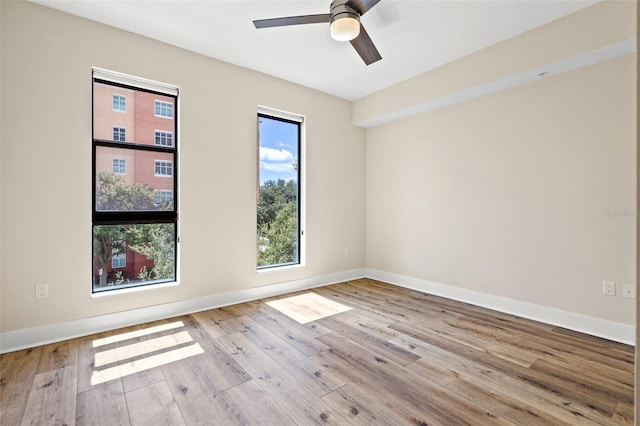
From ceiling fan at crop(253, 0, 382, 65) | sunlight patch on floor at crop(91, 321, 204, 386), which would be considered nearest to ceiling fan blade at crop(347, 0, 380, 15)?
ceiling fan at crop(253, 0, 382, 65)

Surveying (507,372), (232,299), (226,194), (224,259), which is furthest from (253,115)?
(507,372)

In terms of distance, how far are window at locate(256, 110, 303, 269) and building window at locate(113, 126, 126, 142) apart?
58.2 inches

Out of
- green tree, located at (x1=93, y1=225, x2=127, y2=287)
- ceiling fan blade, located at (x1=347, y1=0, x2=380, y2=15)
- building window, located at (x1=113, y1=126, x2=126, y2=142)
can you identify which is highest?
ceiling fan blade, located at (x1=347, y1=0, x2=380, y2=15)

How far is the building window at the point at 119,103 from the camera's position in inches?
116

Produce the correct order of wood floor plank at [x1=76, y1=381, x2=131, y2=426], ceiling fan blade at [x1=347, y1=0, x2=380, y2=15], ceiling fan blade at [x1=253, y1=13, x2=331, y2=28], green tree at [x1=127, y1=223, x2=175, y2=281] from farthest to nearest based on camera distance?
green tree at [x1=127, y1=223, x2=175, y2=281] → ceiling fan blade at [x1=253, y1=13, x2=331, y2=28] → ceiling fan blade at [x1=347, y1=0, x2=380, y2=15] → wood floor plank at [x1=76, y1=381, x2=131, y2=426]

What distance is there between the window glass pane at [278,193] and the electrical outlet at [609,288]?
10.9 feet

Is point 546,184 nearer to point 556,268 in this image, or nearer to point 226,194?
point 556,268

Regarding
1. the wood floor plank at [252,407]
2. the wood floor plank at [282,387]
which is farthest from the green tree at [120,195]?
the wood floor plank at [252,407]

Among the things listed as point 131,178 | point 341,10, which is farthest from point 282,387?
point 341,10

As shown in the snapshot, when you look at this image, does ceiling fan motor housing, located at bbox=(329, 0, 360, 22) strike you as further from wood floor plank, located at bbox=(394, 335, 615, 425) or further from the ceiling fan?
wood floor plank, located at bbox=(394, 335, 615, 425)

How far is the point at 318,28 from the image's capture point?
2855mm

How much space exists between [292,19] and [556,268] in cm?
338

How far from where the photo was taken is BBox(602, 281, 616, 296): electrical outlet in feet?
8.75

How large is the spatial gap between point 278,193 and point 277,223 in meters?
0.41
